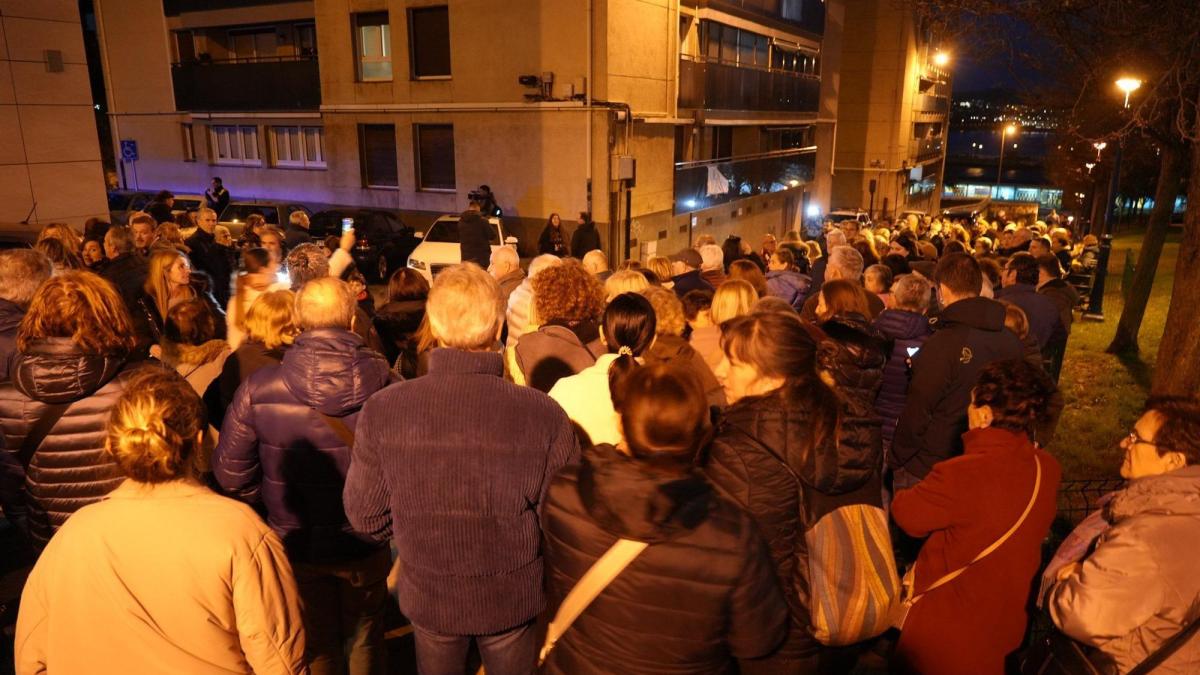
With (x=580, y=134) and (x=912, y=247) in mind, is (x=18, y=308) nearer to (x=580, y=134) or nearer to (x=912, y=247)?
(x=912, y=247)

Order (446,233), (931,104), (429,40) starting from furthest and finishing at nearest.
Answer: (931,104), (429,40), (446,233)

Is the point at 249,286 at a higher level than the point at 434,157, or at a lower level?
lower

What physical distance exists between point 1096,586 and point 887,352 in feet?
7.33

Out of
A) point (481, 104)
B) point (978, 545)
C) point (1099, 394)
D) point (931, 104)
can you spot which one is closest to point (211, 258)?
point (978, 545)

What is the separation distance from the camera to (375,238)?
18016 mm

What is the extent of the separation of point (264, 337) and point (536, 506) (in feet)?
6.37

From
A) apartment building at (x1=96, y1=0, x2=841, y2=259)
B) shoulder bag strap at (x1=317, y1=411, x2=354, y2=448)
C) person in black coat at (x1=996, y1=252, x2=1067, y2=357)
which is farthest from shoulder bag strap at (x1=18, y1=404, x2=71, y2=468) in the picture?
apartment building at (x1=96, y1=0, x2=841, y2=259)

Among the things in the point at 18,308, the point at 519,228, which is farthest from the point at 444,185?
the point at 18,308

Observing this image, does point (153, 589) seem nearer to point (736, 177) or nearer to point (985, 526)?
point (985, 526)

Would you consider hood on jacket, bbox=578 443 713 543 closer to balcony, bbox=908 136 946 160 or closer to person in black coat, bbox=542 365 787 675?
person in black coat, bbox=542 365 787 675

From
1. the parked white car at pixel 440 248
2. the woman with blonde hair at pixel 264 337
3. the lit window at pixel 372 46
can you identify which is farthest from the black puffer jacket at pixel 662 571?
the lit window at pixel 372 46

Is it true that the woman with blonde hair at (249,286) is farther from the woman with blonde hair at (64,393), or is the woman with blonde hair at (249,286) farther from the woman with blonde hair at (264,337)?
the woman with blonde hair at (64,393)

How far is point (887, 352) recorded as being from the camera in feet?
15.0

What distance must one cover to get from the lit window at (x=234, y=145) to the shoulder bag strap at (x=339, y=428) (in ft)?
85.7
